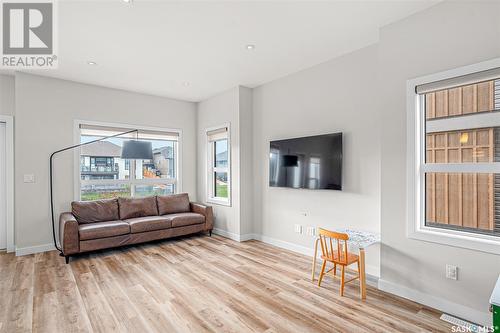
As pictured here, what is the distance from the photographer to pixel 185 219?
484cm

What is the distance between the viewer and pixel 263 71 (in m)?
4.16

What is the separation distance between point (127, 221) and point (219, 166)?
6.58ft

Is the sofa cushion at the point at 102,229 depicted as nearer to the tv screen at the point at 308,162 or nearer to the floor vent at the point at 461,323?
the tv screen at the point at 308,162

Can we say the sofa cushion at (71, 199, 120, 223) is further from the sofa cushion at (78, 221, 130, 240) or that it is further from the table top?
the table top

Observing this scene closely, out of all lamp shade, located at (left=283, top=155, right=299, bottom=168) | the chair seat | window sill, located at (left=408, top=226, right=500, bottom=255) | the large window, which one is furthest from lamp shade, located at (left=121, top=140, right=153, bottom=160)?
window sill, located at (left=408, top=226, right=500, bottom=255)

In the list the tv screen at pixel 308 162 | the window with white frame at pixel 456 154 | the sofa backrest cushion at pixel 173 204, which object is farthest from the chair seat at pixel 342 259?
the sofa backrest cushion at pixel 173 204

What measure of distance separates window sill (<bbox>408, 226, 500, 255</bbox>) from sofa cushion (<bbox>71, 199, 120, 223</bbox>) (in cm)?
445

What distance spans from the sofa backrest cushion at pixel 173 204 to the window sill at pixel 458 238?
3992mm

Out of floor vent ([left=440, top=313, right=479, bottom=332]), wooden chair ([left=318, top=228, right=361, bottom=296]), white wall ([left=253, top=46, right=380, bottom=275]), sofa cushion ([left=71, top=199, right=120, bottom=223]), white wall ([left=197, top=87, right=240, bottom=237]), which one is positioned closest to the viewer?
floor vent ([left=440, top=313, right=479, bottom=332])

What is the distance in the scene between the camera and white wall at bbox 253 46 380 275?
3.25m

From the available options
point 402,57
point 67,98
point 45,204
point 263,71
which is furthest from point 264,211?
point 67,98

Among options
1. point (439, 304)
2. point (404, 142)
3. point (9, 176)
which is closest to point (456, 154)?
point (404, 142)

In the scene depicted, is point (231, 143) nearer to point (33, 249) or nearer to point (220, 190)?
point (220, 190)

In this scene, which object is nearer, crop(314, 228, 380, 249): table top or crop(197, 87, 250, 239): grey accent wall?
crop(314, 228, 380, 249): table top
